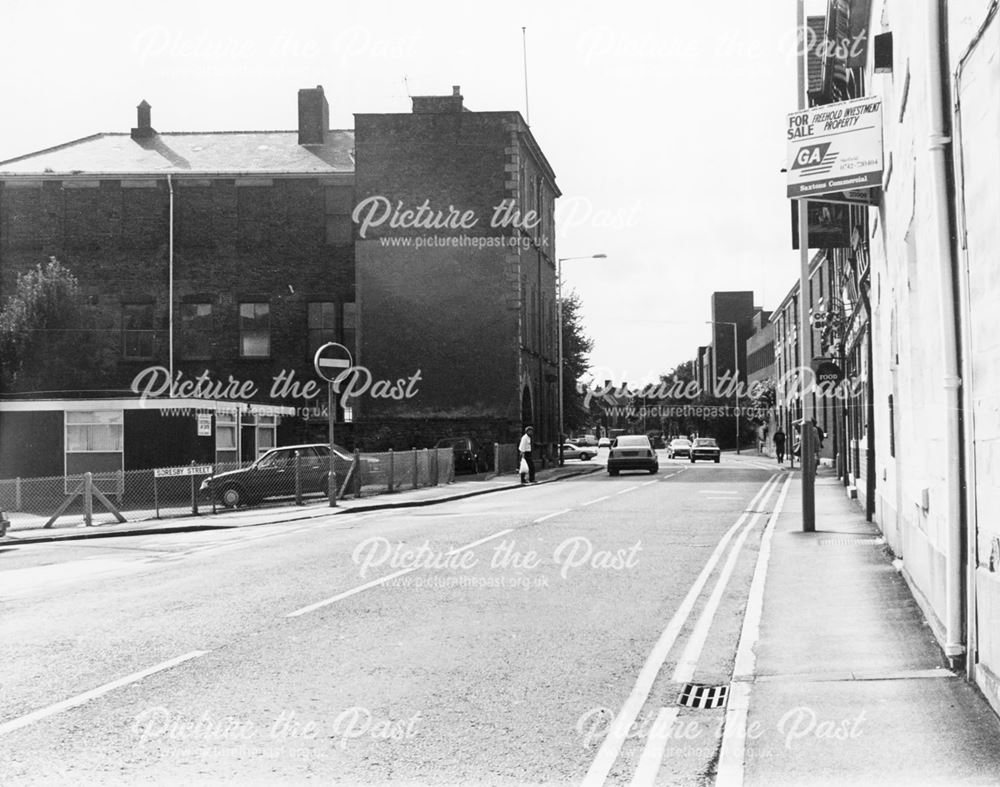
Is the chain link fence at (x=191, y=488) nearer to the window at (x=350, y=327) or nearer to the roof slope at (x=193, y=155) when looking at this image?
the window at (x=350, y=327)

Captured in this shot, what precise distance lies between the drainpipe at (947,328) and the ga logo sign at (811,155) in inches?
316

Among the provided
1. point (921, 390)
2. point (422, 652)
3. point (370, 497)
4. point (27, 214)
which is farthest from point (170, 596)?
point (27, 214)

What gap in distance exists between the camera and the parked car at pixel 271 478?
26.4 m

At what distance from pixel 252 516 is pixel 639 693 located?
17.3 meters

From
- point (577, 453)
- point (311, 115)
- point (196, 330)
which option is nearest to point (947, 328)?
point (196, 330)

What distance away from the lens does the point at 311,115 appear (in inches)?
2000

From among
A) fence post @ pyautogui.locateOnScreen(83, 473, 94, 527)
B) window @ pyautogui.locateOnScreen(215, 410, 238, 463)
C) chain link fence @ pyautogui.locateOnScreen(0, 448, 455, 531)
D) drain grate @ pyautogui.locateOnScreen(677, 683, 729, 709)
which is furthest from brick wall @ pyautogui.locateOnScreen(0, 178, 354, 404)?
drain grate @ pyautogui.locateOnScreen(677, 683, 729, 709)

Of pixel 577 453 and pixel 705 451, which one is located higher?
pixel 705 451

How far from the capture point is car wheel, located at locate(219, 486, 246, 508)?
26438mm

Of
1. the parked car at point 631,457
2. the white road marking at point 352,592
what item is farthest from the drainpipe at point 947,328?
the parked car at point 631,457

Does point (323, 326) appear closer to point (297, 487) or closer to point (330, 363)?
point (297, 487)

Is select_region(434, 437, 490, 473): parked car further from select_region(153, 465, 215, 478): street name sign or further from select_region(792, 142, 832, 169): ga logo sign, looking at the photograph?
select_region(792, 142, 832, 169): ga logo sign

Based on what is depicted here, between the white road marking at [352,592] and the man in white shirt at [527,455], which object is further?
the man in white shirt at [527,455]

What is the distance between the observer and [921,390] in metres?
10.5
